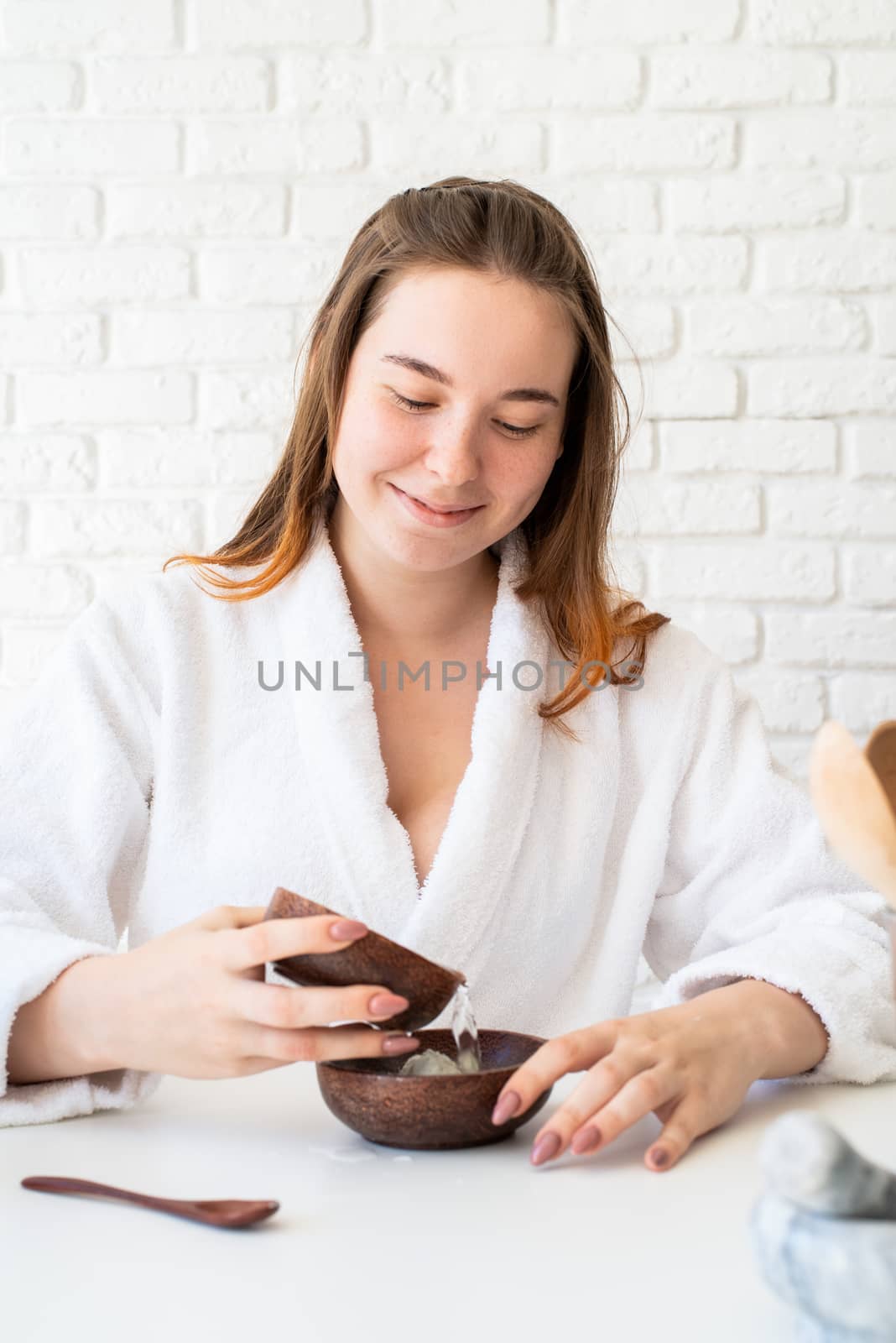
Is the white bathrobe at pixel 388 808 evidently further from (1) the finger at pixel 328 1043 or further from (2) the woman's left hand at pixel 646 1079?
(1) the finger at pixel 328 1043

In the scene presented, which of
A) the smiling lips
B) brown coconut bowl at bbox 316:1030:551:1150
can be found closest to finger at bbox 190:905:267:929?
brown coconut bowl at bbox 316:1030:551:1150

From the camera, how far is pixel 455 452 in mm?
1204

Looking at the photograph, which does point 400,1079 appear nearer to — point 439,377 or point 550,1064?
point 550,1064

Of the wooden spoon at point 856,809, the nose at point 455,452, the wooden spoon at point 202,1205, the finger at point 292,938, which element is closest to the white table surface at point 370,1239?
the wooden spoon at point 202,1205

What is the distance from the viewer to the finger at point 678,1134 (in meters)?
0.80

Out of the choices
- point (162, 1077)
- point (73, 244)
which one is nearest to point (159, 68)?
point (73, 244)

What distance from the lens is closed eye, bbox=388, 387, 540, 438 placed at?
123cm

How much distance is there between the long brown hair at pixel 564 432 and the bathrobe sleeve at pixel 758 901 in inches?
5.3

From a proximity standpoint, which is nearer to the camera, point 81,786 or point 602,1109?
point 602,1109

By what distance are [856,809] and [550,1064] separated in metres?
0.39

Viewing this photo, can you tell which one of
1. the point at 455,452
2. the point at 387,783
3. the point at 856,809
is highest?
the point at 455,452

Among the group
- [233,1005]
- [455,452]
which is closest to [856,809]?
[233,1005]

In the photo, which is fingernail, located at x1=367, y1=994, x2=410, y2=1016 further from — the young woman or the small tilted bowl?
the young woman

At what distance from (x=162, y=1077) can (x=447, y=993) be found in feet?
1.02
